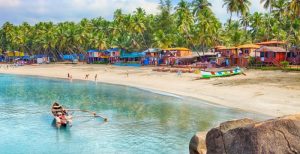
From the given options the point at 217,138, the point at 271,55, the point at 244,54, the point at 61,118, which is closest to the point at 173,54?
the point at 244,54

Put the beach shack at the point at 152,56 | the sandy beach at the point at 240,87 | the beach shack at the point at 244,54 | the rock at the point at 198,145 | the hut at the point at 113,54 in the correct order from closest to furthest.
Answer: the rock at the point at 198,145 → the sandy beach at the point at 240,87 → the beach shack at the point at 244,54 → the beach shack at the point at 152,56 → the hut at the point at 113,54

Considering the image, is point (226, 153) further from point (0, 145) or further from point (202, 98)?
point (202, 98)

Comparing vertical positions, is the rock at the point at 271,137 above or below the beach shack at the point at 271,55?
below

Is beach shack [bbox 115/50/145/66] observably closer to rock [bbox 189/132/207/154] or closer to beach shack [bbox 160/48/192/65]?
beach shack [bbox 160/48/192/65]

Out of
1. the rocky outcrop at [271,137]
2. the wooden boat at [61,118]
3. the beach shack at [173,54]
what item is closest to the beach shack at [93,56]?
the beach shack at [173,54]

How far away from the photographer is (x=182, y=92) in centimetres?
4947

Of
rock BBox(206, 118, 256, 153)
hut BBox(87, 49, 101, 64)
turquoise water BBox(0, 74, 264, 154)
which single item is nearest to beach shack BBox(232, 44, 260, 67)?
turquoise water BBox(0, 74, 264, 154)

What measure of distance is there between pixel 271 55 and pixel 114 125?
42.2 m

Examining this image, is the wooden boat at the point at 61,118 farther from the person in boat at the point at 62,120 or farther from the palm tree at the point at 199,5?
the palm tree at the point at 199,5

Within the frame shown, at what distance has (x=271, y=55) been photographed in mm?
65000

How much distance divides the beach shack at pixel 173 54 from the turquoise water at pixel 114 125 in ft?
128

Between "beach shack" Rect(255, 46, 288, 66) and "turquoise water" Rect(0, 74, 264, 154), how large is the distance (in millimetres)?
25224

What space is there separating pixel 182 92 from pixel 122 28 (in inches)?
2504

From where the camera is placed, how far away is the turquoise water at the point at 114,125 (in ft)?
80.4
